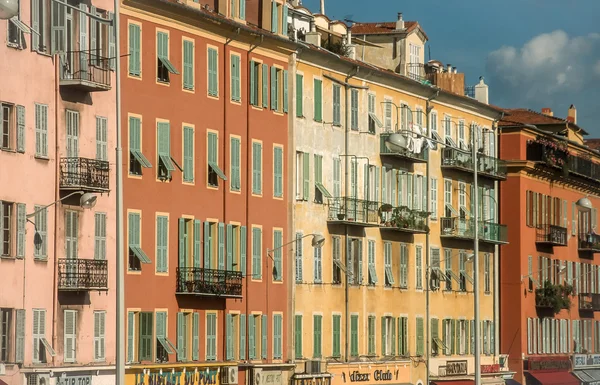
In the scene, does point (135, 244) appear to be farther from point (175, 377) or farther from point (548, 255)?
point (548, 255)

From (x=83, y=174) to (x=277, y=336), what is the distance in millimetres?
19396

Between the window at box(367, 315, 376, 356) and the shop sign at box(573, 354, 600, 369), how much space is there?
3415cm

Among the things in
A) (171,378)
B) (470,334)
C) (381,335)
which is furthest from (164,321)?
(470,334)

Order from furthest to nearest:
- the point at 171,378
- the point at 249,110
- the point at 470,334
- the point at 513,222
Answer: the point at 513,222
the point at 470,334
the point at 249,110
the point at 171,378

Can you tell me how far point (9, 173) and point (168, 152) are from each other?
1121cm

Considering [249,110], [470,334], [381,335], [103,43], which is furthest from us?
[470,334]

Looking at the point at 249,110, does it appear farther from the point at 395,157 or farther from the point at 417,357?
the point at 417,357

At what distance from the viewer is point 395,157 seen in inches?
3588

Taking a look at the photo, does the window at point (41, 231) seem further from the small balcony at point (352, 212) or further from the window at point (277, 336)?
the small balcony at point (352, 212)

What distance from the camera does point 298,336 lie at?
265 ft

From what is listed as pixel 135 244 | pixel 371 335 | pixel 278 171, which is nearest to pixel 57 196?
pixel 135 244

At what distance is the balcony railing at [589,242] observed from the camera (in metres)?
122

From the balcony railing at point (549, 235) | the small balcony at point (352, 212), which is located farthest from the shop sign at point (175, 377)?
the balcony railing at point (549, 235)

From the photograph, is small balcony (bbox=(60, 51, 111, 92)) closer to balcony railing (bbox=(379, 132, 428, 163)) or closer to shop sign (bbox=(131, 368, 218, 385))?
shop sign (bbox=(131, 368, 218, 385))
